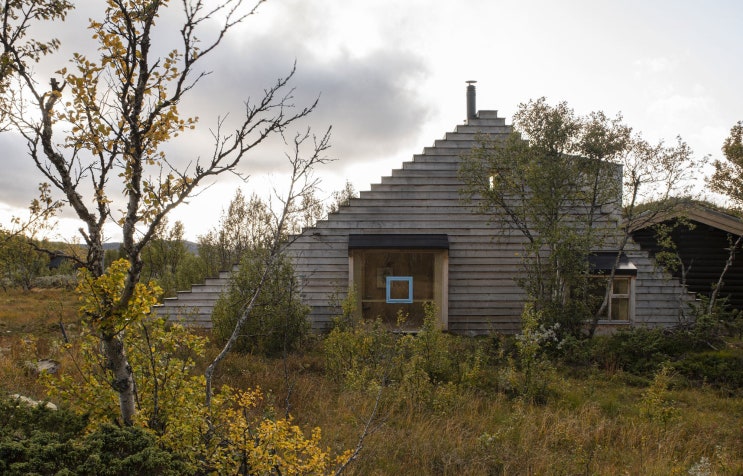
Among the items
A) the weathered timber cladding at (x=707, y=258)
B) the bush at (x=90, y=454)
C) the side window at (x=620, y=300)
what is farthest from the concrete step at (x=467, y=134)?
the bush at (x=90, y=454)

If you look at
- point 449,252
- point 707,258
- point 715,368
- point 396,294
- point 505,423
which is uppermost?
point 707,258

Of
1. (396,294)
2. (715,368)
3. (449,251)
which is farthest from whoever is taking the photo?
(396,294)

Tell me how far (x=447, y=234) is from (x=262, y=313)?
6.25 metres

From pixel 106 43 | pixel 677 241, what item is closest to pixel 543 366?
pixel 106 43

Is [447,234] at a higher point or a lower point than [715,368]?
higher

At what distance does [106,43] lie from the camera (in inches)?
160

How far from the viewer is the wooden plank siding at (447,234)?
46.8ft

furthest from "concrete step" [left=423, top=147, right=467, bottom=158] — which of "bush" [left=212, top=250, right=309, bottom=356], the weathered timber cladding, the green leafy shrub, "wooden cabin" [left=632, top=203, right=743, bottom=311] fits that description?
the green leafy shrub

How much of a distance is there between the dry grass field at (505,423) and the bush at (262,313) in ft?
3.11

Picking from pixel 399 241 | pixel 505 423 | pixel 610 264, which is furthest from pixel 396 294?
pixel 505 423

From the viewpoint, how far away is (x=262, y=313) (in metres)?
11.0

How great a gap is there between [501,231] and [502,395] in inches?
267

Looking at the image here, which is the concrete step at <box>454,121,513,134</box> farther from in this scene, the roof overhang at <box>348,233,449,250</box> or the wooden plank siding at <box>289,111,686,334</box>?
the roof overhang at <box>348,233,449,250</box>

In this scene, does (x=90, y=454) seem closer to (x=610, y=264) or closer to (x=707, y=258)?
(x=610, y=264)
